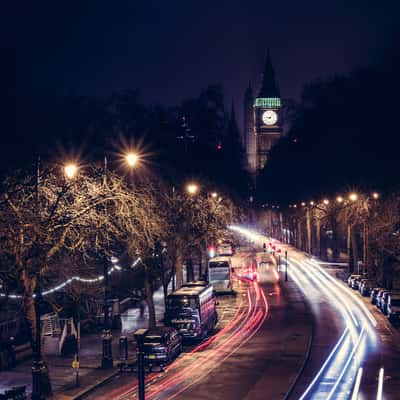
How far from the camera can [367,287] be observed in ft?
183

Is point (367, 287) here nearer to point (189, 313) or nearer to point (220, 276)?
point (220, 276)

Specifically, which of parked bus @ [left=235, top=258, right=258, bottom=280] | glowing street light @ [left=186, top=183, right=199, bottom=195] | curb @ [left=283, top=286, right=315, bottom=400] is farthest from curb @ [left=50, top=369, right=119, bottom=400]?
parked bus @ [left=235, top=258, right=258, bottom=280]

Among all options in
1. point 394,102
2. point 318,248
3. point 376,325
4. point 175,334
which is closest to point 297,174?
point 318,248

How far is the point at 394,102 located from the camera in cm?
5194

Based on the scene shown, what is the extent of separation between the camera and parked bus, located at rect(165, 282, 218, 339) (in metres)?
37.6

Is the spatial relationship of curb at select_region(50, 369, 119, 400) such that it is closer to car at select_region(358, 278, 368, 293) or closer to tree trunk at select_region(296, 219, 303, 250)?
car at select_region(358, 278, 368, 293)

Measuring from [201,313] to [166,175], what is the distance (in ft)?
55.5

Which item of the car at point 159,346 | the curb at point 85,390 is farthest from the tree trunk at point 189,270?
the curb at point 85,390

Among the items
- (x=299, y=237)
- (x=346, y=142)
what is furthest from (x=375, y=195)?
(x=299, y=237)

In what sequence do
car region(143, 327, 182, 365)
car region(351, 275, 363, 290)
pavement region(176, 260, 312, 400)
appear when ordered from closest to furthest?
pavement region(176, 260, 312, 400)
car region(143, 327, 182, 365)
car region(351, 275, 363, 290)

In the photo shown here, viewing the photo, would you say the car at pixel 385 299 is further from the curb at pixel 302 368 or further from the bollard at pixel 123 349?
the bollard at pixel 123 349

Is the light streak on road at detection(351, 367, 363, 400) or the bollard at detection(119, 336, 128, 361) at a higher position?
the bollard at detection(119, 336, 128, 361)

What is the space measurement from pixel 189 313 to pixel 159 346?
22.3 feet

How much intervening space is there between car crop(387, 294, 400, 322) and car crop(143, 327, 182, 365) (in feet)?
50.4
